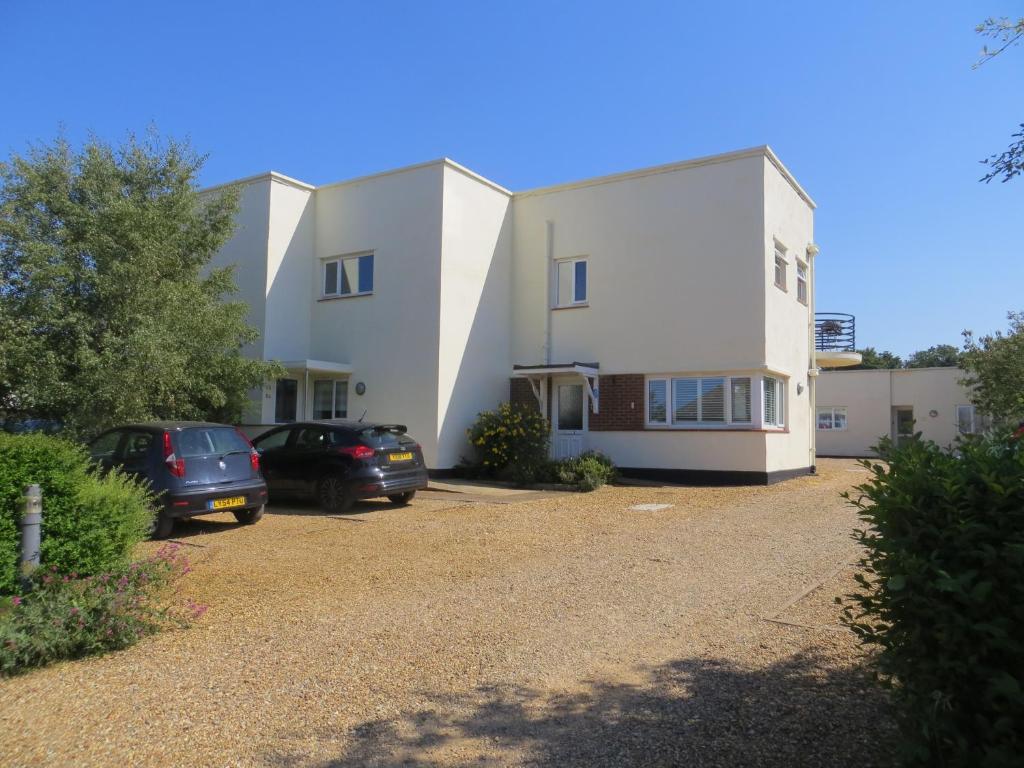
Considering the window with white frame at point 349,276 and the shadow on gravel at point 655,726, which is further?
the window with white frame at point 349,276

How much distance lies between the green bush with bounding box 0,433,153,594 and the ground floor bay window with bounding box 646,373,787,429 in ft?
42.0

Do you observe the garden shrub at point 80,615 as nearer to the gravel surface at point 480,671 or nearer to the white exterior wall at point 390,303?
the gravel surface at point 480,671

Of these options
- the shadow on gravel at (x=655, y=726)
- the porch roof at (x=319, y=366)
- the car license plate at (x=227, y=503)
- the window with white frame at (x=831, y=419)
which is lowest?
the shadow on gravel at (x=655, y=726)

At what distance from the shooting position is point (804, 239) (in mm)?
20250

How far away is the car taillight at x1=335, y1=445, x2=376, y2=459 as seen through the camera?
12375mm

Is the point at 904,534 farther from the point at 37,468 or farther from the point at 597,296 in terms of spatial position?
the point at 597,296

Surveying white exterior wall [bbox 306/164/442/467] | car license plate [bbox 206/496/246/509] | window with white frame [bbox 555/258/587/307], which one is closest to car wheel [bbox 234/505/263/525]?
car license plate [bbox 206/496/246/509]

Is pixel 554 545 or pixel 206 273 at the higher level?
pixel 206 273

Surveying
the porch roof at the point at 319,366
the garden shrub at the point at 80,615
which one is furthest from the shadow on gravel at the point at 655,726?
the porch roof at the point at 319,366

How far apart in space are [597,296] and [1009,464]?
15.7 metres

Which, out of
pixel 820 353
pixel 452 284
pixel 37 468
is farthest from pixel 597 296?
pixel 37 468

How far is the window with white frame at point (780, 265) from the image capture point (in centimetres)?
1806

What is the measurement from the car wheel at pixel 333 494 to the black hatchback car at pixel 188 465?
163 centimetres

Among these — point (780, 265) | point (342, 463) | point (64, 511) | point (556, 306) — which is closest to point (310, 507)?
point (342, 463)
